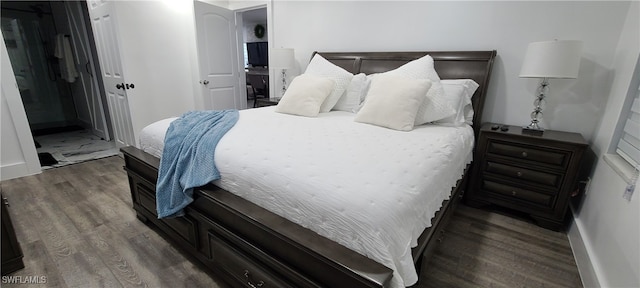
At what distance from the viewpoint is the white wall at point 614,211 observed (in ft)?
4.17

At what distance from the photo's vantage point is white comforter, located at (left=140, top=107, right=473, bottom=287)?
991mm

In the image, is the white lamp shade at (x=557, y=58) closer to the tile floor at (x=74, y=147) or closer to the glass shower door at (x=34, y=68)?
the tile floor at (x=74, y=147)

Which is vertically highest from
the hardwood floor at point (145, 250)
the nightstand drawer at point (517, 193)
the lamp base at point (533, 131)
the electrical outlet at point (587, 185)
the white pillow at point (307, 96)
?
the white pillow at point (307, 96)

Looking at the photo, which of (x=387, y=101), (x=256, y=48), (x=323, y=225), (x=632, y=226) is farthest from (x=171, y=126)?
(x=256, y=48)

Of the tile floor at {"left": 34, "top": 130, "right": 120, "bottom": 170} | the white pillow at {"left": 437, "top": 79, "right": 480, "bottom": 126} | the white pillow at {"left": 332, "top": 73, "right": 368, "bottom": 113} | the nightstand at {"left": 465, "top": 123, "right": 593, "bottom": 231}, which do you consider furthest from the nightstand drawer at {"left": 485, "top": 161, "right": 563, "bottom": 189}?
the tile floor at {"left": 34, "top": 130, "right": 120, "bottom": 170}

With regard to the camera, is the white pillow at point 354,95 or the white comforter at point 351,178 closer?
the white comforter at point 351,178

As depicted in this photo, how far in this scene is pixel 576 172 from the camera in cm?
195

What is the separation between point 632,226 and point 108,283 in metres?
2.70

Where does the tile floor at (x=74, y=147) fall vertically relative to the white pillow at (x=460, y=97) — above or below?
below

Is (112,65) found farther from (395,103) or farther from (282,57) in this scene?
(395,103)

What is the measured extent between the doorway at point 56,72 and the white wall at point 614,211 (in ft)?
16.0

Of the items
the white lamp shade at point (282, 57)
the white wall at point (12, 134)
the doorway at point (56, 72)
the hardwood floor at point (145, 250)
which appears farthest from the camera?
the doorway at point (56, 72)

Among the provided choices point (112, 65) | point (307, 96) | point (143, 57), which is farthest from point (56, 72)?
point (307, 96)

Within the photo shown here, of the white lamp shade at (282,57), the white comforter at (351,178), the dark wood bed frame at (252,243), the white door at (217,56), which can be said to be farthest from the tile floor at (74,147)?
the white lamp shade at (282,57)
